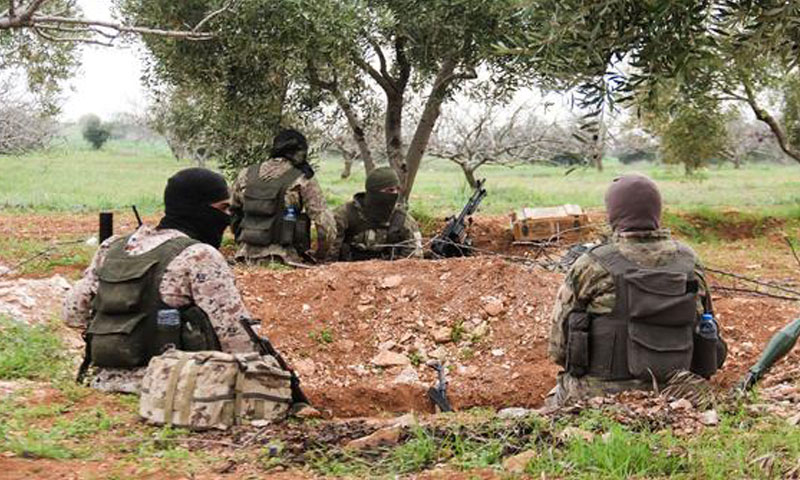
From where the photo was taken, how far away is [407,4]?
1020 centimetres

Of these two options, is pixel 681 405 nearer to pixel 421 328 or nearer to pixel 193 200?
pixel 193 200

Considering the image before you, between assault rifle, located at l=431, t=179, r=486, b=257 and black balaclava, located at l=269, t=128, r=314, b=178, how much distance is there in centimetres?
172

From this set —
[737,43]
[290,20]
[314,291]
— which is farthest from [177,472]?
[290,20]

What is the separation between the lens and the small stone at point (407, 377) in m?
7.18

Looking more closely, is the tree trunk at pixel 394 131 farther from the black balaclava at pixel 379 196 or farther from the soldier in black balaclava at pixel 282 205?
the soldier in black balaclava at pixel 282 205

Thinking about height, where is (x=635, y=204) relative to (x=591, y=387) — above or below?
above

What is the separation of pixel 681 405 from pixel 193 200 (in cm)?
253

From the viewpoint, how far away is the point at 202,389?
14.9ft

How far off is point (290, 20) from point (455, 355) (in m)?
3.65

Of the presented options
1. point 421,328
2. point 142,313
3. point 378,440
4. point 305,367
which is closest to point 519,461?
point 378,440

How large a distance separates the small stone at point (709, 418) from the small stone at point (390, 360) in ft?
11.4

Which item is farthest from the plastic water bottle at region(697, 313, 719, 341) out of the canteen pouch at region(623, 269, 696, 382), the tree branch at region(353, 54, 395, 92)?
the tree branch at region(353, 54, 395, 92)

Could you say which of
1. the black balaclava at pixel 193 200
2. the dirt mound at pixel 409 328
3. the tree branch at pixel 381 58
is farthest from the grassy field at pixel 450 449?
the tree branch at pixel 381 58

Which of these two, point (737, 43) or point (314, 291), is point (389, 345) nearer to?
point (314, 291)
